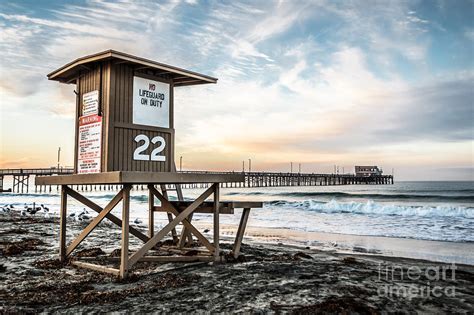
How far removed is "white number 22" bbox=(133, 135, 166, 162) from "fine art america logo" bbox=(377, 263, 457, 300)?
13.3ft

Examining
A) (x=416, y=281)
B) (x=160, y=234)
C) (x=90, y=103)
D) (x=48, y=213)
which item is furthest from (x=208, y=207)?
(x=48, y=213)

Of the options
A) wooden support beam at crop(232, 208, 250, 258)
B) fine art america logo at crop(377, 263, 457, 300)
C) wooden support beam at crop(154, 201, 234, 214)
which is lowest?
fine art america logo at crop(377, 263, 457, 300)

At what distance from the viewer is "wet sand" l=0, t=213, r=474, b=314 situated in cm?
421

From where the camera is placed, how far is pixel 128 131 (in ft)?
20.9

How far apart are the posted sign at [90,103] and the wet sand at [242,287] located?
2.63 metres

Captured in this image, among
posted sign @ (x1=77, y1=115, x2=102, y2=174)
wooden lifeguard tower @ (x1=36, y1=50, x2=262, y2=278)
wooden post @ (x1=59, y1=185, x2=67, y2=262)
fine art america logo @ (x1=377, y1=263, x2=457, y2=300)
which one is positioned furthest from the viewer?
wooden post @ (x1=59, y1=185, x2=67, y2=262)

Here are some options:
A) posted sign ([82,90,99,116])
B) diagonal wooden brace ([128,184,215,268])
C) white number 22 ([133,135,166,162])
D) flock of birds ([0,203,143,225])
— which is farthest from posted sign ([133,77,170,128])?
flock of birds ([0,203,143,225])

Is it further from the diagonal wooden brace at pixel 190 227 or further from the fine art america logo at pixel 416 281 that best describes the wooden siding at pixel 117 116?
the fine art america logo at pixel 416 281

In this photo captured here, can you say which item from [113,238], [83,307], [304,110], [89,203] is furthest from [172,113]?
[304,110]

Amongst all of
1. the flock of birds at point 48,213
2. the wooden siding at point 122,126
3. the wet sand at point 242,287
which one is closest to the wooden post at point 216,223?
the wet sand at point 242,287

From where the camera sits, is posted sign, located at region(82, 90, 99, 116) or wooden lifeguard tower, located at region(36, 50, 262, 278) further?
posted sign, located at region(82, 90, 99, 116)

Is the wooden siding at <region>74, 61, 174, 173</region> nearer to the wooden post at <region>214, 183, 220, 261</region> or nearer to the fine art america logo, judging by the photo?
the wooden post at <region>214, 183, 220, 261</region>

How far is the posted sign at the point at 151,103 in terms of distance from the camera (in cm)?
648

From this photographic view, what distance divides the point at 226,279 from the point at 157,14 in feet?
31.0
